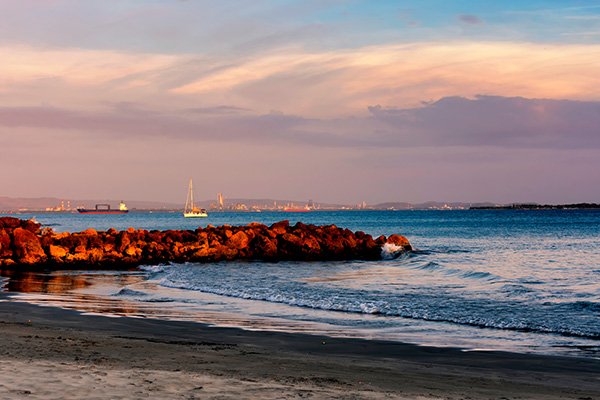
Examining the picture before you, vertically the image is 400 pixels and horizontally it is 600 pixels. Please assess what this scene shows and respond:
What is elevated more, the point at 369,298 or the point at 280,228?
the point at 280,228

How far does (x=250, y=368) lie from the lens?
8.05m

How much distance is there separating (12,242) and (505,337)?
25787mm

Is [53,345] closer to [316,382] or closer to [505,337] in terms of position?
[316,382]

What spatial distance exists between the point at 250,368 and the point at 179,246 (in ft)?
84.4

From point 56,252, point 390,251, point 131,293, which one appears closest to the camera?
point 131,293

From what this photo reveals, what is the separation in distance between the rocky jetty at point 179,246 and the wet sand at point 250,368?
1830 cm

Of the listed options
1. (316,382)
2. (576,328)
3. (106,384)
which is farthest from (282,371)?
(576,328)

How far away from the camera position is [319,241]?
116 ft

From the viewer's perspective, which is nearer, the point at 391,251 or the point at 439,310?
the point at 439,310

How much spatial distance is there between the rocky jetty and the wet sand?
18.3 meters

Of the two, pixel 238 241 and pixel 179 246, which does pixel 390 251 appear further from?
pixel 179 246

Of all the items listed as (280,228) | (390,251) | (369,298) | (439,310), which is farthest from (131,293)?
(280,228)

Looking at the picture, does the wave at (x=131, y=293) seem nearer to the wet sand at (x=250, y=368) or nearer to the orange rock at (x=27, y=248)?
the wet sand at (x=250, y=368)

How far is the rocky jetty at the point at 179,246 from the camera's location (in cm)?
2884
